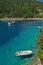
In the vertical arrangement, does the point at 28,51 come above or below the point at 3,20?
above

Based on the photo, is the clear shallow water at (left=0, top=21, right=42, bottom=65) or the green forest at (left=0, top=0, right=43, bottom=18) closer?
the clear shallow water at (left=0, top=21, right=42, bottom=65)

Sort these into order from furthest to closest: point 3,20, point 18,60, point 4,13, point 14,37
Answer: point 4,13
point 3,20
point 14,37
point 18,60

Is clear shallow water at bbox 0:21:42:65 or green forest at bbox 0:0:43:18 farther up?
clear shallow water at bbox 0:21:42:65

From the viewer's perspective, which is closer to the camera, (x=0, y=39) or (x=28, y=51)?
(x=28, y=51)

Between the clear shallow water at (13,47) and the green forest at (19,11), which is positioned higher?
the clear shallow water at (13,47)

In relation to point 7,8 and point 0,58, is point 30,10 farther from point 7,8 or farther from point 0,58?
point 0,58

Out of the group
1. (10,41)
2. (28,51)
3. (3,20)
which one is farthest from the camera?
(3,20)

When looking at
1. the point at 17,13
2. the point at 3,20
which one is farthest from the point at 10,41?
the point at 17,13

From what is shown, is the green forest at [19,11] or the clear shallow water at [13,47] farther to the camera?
the green forest at [19,11]

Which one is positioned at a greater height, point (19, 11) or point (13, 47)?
point (13, 47)

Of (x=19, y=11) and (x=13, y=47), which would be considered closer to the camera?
(x=13, y=47)
